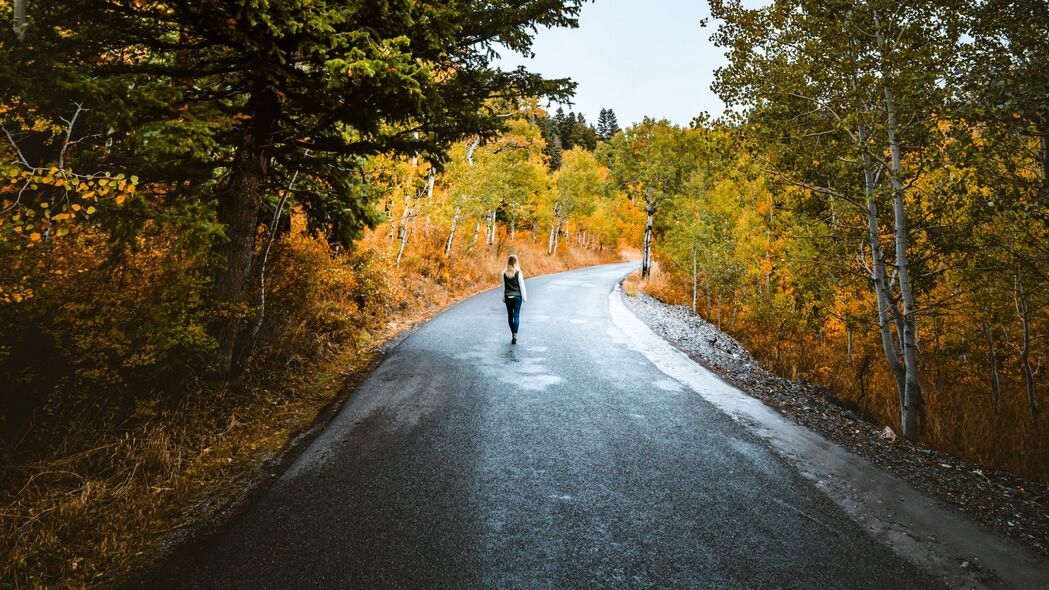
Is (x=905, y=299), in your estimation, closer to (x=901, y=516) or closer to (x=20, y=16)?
(x=901, y=516)

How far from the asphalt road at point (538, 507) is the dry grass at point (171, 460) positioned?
0.57 metres

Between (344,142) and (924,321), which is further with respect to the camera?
(924,321)

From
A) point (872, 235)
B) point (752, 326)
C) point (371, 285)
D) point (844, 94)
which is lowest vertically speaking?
point (752, 326)

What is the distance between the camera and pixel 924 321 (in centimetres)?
1231

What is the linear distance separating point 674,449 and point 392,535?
10.2ft

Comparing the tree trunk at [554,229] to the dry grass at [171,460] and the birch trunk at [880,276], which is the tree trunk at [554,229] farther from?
the birch trunk at [880,276]

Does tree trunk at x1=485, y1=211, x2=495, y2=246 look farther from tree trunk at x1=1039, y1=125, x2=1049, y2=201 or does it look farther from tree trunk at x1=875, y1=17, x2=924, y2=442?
tree trunk at x1=1039, y1=125, x2=1049, y2=201

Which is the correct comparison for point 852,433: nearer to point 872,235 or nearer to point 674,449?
point 674,449

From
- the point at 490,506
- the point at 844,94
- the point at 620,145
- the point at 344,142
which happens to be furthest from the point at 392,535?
the point at 620,145

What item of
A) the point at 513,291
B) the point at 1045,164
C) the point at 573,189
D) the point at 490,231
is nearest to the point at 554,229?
the point at 573,189

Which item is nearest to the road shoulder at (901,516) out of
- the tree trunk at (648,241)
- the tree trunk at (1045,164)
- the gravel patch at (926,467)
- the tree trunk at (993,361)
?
the gravel patch at (926,467)

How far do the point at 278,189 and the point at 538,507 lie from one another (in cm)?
583

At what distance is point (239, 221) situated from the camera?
16.9 feet

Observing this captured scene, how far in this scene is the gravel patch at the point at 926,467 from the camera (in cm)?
369
